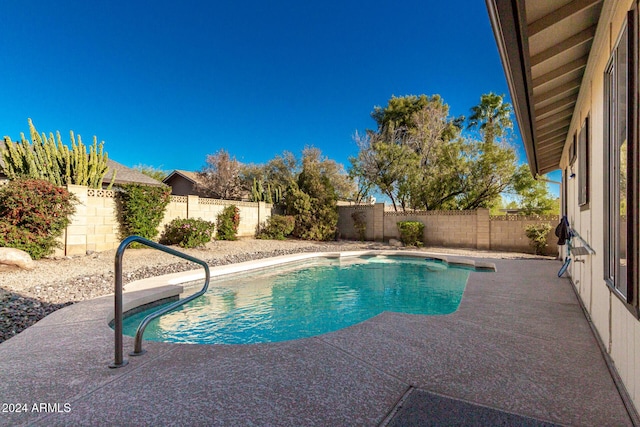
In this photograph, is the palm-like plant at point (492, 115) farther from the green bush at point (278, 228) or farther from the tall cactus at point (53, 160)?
the tall cactus at point (53, 160)

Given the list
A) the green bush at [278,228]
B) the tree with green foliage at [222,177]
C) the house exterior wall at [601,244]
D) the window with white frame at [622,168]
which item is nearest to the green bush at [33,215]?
the green bush at [278,228]

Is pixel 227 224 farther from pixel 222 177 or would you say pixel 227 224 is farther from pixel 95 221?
pixel 222 177

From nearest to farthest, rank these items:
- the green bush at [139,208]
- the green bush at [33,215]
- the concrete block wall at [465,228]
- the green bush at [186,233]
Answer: the green bush at [33,215] → the green bush at [139,208] → the green bush at [186,233] → the concrete block wall at [465,228]

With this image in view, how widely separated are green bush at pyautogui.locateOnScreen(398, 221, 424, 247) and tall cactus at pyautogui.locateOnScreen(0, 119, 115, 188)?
1297 centimetres

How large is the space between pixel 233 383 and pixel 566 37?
4.17 metres

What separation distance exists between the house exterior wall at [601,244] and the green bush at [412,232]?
9985mm

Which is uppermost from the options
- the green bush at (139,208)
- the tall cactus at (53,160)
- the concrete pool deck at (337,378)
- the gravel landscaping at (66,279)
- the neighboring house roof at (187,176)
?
the neighboring house roof at (187,176)

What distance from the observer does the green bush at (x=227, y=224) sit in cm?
1412

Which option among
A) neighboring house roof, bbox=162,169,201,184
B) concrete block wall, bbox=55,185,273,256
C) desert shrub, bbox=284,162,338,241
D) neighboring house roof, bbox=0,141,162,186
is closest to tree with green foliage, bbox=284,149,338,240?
desert shrub, bbox=284,162,338,241

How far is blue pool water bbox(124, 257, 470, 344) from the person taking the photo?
4.59m

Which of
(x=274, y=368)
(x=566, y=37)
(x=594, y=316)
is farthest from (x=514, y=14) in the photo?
(x=594, y=316)

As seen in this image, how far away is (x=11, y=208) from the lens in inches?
300

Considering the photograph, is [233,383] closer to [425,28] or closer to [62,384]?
[62,384]

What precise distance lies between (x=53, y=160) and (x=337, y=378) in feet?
42.8
